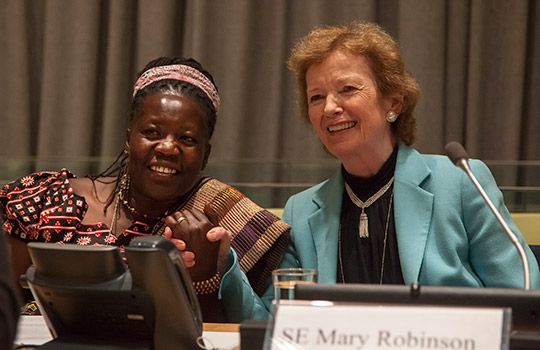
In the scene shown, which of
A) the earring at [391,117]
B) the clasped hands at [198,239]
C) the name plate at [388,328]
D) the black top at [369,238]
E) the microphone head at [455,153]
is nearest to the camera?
the name plate at [388,328]

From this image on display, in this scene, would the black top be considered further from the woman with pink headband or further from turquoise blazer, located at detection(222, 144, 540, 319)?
the woman with pink headband

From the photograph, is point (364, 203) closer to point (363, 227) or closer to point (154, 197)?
point (363, 227)

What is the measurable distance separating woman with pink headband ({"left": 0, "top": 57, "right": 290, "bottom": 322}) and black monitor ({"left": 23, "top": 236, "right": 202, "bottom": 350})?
29.2 inches

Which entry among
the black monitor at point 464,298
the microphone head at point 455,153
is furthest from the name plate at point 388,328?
the microphone head at point 455,153

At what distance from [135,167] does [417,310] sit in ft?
3.94

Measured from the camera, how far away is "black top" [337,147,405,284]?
173 centimetres

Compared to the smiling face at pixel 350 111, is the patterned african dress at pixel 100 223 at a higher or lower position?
lower

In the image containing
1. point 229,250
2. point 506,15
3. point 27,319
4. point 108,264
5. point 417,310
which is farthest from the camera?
point 506,15

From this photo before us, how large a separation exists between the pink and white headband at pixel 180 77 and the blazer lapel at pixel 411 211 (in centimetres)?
60

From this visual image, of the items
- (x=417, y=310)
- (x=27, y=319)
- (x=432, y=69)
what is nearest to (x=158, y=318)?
(x=417, y=310)

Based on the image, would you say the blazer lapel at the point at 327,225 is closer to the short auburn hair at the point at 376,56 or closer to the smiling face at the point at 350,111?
the smiling face at the point at 350,111

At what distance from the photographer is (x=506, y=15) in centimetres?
275

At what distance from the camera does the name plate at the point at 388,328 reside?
0.71m

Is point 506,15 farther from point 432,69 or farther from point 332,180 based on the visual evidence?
point 332,180
